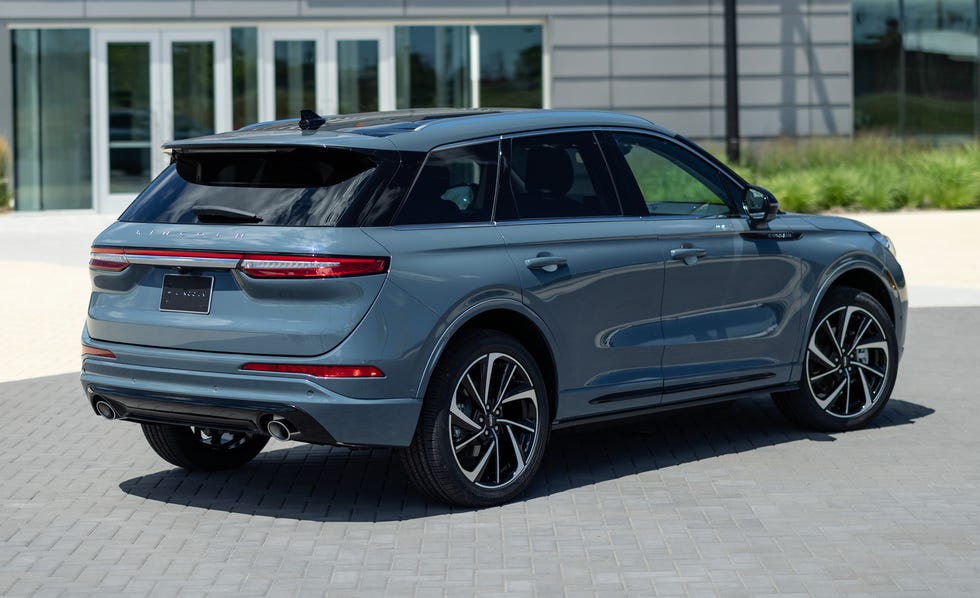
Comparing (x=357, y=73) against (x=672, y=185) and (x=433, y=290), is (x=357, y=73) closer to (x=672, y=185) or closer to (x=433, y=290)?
(x=672, y=185)

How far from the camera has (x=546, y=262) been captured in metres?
6.92

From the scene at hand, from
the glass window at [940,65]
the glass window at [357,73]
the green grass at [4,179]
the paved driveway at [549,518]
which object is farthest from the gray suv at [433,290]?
the glass window at [940,65]

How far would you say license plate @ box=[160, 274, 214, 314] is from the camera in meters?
6.47

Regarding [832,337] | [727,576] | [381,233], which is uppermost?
[381,233]

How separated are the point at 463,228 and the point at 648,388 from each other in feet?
4.40

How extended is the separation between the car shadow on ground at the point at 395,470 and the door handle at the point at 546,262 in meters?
0.85

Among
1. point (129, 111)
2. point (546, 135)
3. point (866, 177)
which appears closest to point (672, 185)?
point (546, 135)

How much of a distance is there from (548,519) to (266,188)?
1.77 m

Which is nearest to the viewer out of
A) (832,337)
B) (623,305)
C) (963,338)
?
(623,305)

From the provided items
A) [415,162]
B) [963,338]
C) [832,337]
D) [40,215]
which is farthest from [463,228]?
[40,215]

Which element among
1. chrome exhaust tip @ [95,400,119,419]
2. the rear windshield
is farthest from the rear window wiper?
chrome exhaust tip @ [95,400,119,419]

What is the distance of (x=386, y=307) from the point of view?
6.28m

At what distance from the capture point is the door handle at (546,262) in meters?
6.85

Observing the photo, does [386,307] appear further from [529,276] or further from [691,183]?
[691,183]
